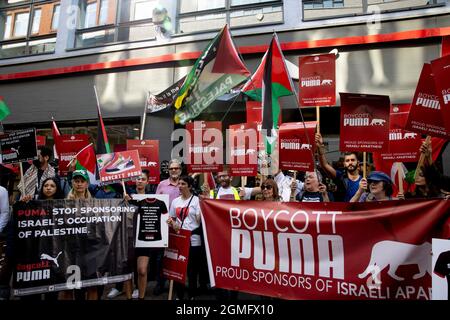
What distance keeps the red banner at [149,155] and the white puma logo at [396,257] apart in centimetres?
453

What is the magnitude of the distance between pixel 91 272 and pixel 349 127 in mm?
3500

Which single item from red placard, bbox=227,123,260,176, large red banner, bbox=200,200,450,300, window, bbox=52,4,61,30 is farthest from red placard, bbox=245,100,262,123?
window, bbox=52,4,61,30

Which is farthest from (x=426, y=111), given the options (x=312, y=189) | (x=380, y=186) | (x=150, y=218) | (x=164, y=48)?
(x=164, y=48)

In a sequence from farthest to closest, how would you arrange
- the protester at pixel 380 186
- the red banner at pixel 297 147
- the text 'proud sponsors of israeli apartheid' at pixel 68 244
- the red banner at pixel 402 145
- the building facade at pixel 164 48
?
1. the building facade at pixel 164 48
2. the red banner at pixel 402 145
3. the red banner at pixel 297 147
4. the text 'proud sponsors of israeli apartheid' at pixel 68 244
5. the protester at pixel 380 186

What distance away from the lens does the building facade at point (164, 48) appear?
8727 millimetres

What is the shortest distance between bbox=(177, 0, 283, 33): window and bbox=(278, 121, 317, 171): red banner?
6006 mm

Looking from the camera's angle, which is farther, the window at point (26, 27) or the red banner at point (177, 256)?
the window at point (26, 27)

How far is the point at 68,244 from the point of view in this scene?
419 cm

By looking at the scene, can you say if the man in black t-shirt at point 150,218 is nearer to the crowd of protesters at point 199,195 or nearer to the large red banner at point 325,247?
the crowd of protesters at point 199,195

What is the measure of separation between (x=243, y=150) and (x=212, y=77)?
4.03 feet

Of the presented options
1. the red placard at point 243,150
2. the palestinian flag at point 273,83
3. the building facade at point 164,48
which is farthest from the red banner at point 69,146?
the palestinian flag at point 273,83

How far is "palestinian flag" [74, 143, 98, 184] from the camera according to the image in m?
6.44
